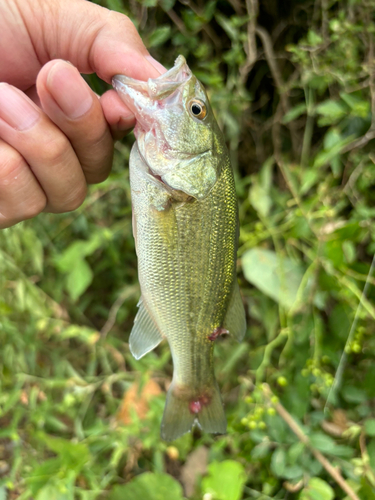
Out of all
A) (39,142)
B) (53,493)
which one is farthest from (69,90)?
(53,493)

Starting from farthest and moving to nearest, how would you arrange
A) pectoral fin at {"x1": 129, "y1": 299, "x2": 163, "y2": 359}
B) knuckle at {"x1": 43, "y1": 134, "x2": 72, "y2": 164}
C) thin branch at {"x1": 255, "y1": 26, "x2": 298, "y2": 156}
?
1. thin branch at {"x1": 255, "y1": 26, "x2": 298, "y2": 156}
2. pectoral fin at {"x1": 129, "y1": 299, "x2": 163, "y2": 359}
3. knuckle at {"x1": 43, "y1": 134, "x2": 72, "y2": 164}

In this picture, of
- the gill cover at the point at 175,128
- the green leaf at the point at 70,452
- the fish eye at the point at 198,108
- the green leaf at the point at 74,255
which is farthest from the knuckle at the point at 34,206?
the green leaf at the point at 70,452

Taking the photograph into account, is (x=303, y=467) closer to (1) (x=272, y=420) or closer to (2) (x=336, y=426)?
(1) (x=272, y=420)

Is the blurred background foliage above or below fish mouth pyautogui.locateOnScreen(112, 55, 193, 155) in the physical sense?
below

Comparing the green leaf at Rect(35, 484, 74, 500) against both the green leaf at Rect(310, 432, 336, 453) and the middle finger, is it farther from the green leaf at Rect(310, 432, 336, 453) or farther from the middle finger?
the middle finger

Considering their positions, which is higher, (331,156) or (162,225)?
(162,225)

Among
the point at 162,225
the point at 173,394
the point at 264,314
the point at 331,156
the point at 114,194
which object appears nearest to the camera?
the point at 162,225

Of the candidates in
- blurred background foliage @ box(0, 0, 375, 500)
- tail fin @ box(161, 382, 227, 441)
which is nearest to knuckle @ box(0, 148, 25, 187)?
blurred background foliage @ box(0, 0, 375, 500)

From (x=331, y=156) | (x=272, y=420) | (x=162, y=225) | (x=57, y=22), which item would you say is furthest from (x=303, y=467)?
(x=57, y=22)
